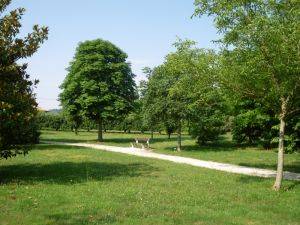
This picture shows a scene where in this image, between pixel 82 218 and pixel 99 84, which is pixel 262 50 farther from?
pixel 99 84

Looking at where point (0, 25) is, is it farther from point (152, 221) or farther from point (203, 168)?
point (203, 168)

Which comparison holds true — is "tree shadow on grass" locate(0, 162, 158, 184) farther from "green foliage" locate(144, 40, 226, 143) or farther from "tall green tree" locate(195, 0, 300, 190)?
"tall green tree" locate(195, 0, 300, 190)

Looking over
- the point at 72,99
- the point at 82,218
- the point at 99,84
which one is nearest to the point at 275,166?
the point at 82,218

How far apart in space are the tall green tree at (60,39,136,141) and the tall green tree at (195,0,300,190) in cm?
3025

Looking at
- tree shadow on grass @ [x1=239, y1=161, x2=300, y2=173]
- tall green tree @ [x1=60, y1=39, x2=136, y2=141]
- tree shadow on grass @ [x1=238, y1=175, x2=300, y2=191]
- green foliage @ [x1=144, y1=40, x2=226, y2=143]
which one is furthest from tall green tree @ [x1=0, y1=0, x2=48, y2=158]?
tall green tree @ [x1=60, y1=39, x2=136, y2=141]

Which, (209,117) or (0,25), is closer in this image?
(0,25)

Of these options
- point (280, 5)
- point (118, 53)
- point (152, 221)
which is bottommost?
point (152, 221)

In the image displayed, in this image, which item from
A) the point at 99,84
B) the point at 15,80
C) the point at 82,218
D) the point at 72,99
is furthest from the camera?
the point at 72,99

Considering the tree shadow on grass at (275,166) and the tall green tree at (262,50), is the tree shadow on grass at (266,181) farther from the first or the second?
the tree shadow on grass at (275,166)

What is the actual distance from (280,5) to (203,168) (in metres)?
9.46

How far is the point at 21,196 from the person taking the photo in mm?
13289

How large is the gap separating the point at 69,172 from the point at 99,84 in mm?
27635

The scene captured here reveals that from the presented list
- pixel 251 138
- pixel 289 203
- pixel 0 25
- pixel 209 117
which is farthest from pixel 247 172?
pixel 251 138

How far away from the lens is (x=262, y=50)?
14180mm
